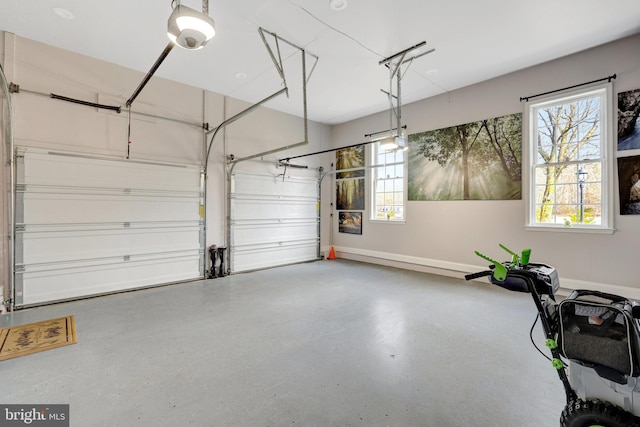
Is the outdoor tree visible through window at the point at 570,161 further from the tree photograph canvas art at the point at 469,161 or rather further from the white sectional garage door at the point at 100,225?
the white sectional garage door at the point at 100,225

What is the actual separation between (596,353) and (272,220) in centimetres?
564

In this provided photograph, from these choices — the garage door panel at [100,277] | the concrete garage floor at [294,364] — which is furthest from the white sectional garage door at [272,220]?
the concrete garage floor at [294,364]

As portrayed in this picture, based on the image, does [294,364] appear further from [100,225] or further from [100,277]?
[100,225]

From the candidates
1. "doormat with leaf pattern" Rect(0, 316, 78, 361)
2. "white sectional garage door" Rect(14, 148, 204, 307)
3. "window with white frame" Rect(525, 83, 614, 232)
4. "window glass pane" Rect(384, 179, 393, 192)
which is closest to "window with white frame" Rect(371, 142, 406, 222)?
"window glass pane" Rect(384, 179, 393, 192)

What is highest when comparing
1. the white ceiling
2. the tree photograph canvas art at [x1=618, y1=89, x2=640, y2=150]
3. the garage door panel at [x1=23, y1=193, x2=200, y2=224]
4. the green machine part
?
the white ceiling

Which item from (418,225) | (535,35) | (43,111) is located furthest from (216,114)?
(535,35)

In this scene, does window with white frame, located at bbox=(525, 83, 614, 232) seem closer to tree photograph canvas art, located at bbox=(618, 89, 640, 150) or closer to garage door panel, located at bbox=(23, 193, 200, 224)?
tree photograph canvas art, located at bbox=(618, 89, 640, 150)

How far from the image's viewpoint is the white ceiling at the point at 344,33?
10.3 feet

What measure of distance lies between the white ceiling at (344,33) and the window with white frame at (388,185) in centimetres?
186

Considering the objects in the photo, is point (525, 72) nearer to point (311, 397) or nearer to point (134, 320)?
point (311, 397)

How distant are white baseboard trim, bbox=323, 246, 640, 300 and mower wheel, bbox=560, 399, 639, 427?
3455 millimetres

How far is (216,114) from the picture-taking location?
18.1 ft

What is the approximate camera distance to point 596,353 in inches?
48.2

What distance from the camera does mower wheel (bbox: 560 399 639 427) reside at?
1.24 m
